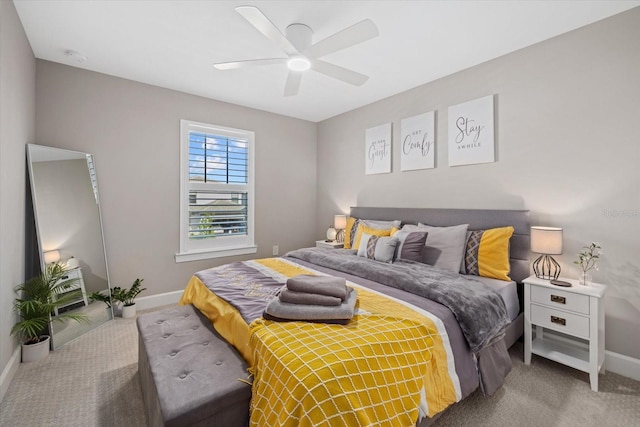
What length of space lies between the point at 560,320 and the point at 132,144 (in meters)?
4.31

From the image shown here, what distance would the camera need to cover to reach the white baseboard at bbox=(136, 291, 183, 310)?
3.30 metres

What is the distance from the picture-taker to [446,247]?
2625mm

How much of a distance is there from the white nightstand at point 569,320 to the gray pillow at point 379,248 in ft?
3.49

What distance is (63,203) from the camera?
8.88 ft

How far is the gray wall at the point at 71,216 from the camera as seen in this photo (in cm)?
257

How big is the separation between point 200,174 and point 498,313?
350 cm

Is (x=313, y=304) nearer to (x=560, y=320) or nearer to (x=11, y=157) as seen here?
(x=560, y=320)

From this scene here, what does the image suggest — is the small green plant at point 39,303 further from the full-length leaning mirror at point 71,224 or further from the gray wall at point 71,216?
the gray wall at point 71,216

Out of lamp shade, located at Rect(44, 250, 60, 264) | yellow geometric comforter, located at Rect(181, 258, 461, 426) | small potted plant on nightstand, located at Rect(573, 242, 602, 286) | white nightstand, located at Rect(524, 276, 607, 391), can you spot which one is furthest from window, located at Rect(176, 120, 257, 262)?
small potted plant on nightstand, located at Rect(573, 242, 602, 286)

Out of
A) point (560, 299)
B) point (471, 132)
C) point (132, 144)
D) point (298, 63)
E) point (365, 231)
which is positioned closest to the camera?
point (560, 299)

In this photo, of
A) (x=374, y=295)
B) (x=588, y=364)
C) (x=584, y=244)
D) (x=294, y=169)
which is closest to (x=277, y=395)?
(x=374, y=295)

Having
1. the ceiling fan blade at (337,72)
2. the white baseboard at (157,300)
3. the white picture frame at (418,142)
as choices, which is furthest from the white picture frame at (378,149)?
the white baseboard at (157,300)

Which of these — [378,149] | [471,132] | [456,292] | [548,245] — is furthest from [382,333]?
[378,149]

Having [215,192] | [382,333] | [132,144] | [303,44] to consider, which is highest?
[303,44]
